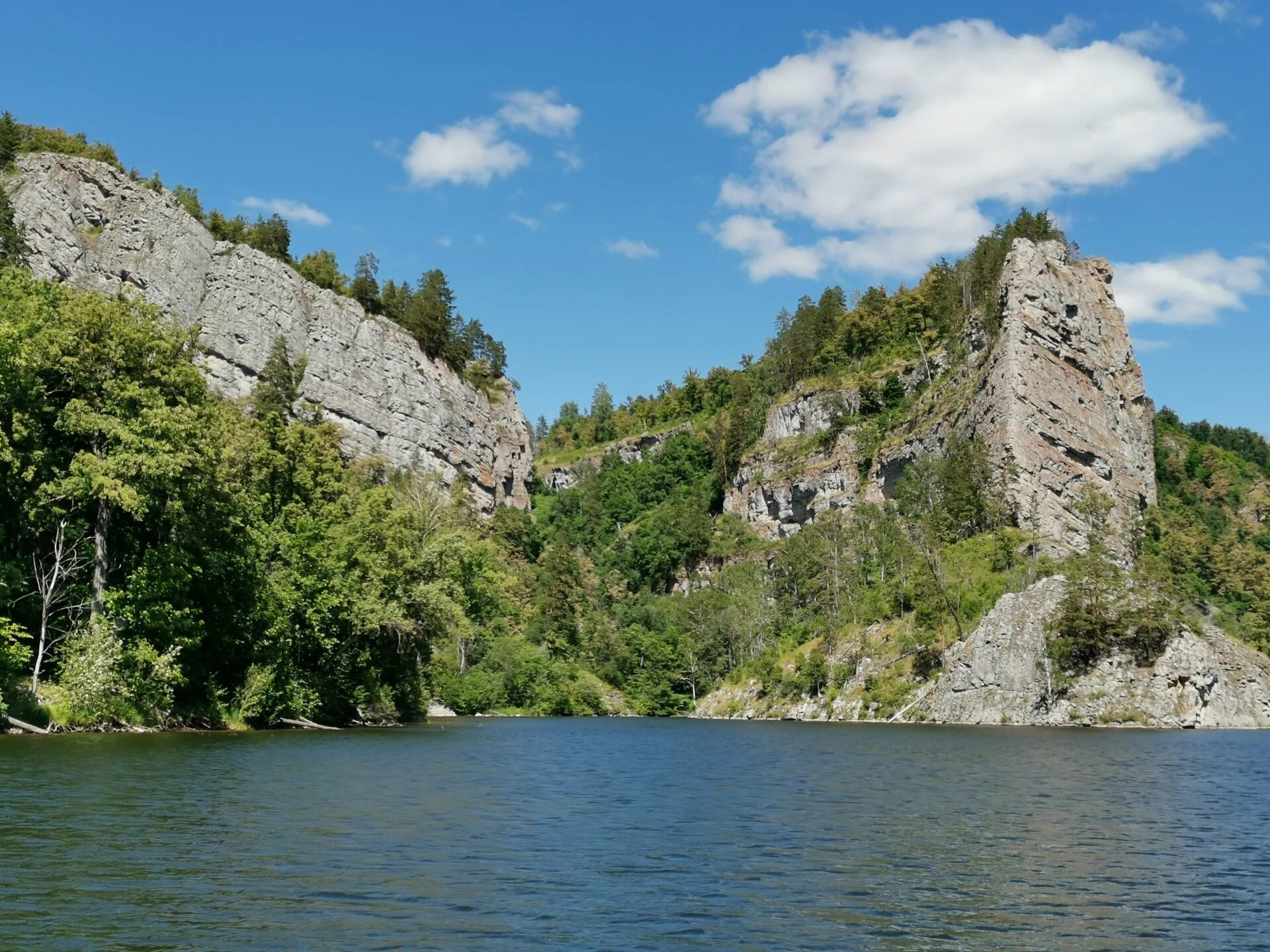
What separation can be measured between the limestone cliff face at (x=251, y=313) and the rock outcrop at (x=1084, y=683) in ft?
280

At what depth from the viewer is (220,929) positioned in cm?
1206

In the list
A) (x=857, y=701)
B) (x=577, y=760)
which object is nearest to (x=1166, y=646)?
(x=857, y=701)

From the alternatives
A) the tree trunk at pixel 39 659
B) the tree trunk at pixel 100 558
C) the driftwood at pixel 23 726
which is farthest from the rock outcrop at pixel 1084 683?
the driftwood at pixel 23 726

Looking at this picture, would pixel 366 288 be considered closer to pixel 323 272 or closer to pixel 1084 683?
pixel 323 272

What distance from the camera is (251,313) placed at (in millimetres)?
134125

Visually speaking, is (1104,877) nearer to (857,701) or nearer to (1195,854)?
(1195,854)

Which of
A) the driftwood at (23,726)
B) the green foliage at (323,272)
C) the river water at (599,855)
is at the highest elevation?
the green foliage at (323,272)

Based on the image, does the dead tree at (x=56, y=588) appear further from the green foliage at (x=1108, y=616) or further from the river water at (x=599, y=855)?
the green foliage at (x=1108, y=616)

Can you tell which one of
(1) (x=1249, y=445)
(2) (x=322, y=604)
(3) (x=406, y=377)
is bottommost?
(2) (x=322, y=604)

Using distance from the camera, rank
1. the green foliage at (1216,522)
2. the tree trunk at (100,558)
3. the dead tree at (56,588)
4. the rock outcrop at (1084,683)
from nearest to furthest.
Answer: the dead tree at (56,588)
the tree trunk at (100,558)
the rock outcrop at (1084,683)
the green foliage at (1216,522)

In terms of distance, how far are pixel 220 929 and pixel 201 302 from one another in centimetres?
13304

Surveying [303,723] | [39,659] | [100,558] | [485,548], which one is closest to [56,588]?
[100,558]

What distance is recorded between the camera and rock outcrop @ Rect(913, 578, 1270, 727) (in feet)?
258

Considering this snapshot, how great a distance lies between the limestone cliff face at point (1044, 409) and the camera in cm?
10956
